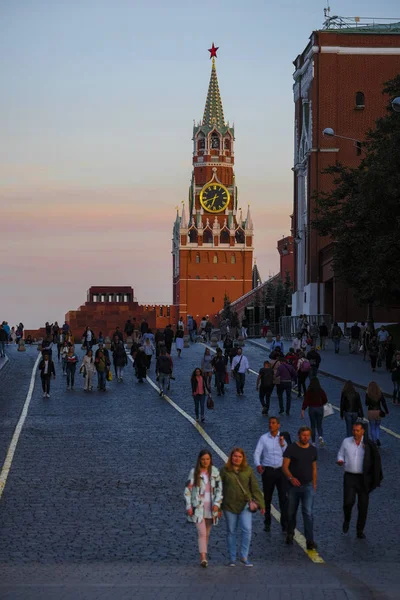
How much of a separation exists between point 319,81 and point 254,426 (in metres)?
47.7

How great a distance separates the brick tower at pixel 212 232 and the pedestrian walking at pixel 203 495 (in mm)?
158092

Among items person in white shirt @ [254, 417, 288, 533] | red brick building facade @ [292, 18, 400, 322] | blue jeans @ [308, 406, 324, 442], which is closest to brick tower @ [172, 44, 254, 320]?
red brick building facade @ [292, 18, 400, 322]

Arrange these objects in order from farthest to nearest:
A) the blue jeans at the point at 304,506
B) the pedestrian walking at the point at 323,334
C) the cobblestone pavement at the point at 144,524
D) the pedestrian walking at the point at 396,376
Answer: the pedestrian walking at the point at 323,334 < the pedestrian walking at the point at 396,376 < the blue jeans at the point at 304,506 < the cobblestone pavement at the point at 144,524

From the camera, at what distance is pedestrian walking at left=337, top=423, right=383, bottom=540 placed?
48.8 ft

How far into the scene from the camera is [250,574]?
12.7 meters

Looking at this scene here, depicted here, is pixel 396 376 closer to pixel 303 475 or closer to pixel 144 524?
pixel 144 524

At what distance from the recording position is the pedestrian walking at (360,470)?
48.8 feet

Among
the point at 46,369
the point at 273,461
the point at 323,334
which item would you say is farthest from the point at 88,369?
the point at 273,461

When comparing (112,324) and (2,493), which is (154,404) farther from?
(112,324)

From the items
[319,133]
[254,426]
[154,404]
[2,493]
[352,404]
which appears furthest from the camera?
[319,133]

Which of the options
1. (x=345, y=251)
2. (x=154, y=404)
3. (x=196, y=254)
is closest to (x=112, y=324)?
(x=345, y=251)

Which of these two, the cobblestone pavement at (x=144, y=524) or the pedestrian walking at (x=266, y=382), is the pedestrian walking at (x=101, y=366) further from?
the pedestrian walking at (x=266, y=382)

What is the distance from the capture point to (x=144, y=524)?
624 inches

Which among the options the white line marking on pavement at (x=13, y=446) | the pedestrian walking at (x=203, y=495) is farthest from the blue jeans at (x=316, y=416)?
the pedestrian walking at (x=203, y=495)
